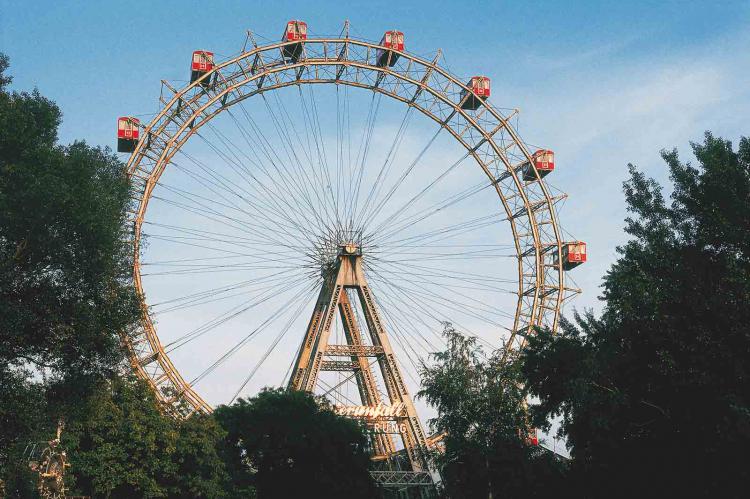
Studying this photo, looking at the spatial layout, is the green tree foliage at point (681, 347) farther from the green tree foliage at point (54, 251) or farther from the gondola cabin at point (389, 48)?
the gondola cabin at point (389, 48)

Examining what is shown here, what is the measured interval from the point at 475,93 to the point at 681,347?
91.2 feet

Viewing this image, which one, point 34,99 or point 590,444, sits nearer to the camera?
point 34,99

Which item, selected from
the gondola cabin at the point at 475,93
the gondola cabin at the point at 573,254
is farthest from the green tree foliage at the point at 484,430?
the gondola cabin at the point at 475,93

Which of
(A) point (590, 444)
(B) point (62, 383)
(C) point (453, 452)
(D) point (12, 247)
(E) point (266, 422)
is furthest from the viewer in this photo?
(E) point (266, 422)

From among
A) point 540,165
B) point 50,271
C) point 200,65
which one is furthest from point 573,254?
point 50,271

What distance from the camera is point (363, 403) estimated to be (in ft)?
145

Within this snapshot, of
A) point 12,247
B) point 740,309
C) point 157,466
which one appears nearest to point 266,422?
point 157,466

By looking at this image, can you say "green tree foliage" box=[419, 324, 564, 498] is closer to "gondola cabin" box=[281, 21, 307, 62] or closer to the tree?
the tree

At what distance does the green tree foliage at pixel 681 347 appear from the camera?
2181cm

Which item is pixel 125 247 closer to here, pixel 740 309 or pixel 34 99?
pixel 34 99

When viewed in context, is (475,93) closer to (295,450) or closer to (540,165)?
(540,165)

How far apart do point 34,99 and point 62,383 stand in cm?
875

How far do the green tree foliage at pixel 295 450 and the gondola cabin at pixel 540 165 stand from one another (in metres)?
16.9

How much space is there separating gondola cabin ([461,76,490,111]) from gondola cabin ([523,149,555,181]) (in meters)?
4.32
